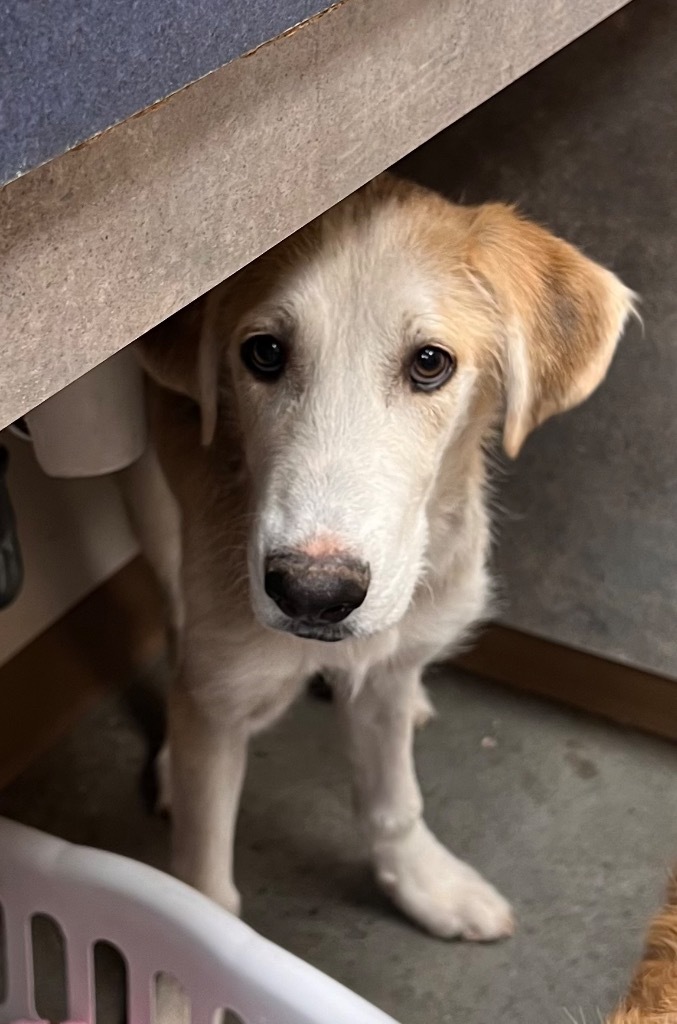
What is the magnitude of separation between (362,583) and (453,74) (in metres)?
0.38

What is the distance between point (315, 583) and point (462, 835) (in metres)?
0.87

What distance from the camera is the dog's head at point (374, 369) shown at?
2.71ft

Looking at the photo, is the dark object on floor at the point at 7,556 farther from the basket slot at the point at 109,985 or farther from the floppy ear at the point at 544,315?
the floppy ear at the point at 544,315

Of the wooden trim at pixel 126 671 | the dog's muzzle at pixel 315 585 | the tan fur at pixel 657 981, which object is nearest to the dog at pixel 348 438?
the dog's muzzle at pixel 315 585

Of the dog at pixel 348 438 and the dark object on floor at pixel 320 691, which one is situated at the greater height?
the dog at pixel 348 438

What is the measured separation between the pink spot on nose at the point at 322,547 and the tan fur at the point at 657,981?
0.39 meters

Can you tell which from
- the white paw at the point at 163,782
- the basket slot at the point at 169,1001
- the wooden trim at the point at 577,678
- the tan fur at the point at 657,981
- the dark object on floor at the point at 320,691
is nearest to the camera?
the tan fur at the point at 657,981

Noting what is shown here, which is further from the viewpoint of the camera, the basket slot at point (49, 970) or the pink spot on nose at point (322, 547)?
the basket slot at point (49, 970)

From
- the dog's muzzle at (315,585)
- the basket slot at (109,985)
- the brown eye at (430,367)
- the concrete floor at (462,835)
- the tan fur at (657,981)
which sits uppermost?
the brown eye at (430,367)

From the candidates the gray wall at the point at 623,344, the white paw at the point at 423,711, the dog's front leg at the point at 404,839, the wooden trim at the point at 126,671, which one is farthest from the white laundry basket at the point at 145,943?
the gray wall at the point at 623,344

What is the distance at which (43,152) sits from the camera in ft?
1.42

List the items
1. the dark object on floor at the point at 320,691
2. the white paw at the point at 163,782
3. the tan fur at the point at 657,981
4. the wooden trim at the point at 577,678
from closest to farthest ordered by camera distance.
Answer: the tan fur at the point at 657,981, the white paw at the point at 163,782, the wooden trim at the point at 577,678, the dark object on floor at the point at 320,691

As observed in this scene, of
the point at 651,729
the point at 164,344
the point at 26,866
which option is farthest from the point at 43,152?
the point at 651,729

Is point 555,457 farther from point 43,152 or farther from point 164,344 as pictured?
point 43,152
